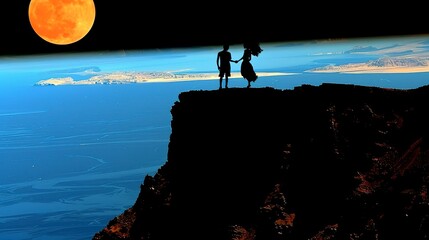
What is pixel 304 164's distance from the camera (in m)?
37.4

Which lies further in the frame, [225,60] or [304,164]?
[304,164]

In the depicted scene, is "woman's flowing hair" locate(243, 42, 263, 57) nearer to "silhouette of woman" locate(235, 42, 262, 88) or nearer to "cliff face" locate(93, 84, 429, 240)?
"silhouette of woman" locate(235, 42, 262, 88)

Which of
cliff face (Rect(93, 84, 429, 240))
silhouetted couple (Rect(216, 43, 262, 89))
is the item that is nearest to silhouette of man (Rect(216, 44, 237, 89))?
silhouetted couple (Rect(216, 43, 262, 89))

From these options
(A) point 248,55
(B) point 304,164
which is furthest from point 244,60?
(B) point 304,164

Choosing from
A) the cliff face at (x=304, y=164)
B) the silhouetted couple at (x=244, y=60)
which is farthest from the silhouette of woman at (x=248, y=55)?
Answer: the cliff face at (x=304, y=164)

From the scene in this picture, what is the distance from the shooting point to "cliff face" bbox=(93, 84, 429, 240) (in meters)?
34.6

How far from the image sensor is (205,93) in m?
36.2

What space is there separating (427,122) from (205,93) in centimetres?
1015

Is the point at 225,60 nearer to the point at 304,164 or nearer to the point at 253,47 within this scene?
the point at 253,47

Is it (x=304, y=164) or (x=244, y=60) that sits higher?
(x=244, y=60)

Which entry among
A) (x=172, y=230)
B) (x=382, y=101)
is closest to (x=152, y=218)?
(x=172, y=230)

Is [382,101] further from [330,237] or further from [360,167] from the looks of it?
[330,237]

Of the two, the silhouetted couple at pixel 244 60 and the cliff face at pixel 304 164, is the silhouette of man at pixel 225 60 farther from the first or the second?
the cliff face at pixel 304 164

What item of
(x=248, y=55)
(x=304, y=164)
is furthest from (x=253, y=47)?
(x=304, y=164)
